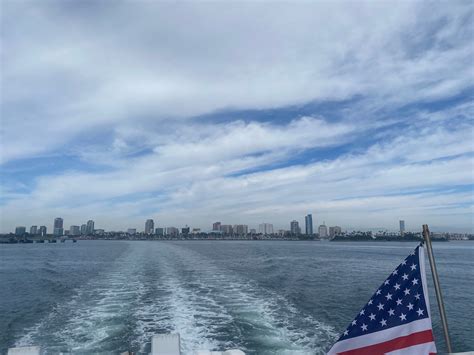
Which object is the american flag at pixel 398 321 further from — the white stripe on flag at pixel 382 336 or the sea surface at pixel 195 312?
the sea surface at pixel 195 312

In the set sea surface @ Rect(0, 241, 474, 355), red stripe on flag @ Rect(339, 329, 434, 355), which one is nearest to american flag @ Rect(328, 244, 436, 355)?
red stripe on flag @ Rect(339, 329, 434, 355)

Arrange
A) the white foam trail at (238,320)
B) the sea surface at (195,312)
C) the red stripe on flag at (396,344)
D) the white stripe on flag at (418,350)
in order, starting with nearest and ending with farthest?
the white stripe on flag at (418,350), the red stripe on flag at (396,344), the white foam trail at (238,320), the sea surface at (195,312)

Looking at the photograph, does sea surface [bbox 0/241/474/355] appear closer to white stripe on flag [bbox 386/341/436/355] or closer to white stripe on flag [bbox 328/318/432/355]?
white stripe on flag [bbox 328/318/432/355]

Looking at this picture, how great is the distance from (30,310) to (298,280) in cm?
2648

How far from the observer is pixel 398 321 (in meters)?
6.24

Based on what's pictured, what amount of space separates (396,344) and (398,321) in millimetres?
396

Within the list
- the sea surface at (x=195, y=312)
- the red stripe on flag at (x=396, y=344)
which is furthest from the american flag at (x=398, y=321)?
the sea surface at (x=195, y=312)

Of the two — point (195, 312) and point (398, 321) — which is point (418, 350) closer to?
point (398, 321)

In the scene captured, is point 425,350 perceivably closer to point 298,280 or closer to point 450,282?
point 298,280

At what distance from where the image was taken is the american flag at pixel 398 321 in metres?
6.11

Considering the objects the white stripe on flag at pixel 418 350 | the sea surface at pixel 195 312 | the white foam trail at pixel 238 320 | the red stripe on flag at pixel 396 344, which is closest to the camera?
the white stripe on flag at pixel 418 350

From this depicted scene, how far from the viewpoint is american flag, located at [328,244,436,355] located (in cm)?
611

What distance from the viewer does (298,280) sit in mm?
39438

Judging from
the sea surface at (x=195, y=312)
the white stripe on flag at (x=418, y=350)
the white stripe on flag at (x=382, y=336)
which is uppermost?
the white stripe on flag at (x=382, y=336)
